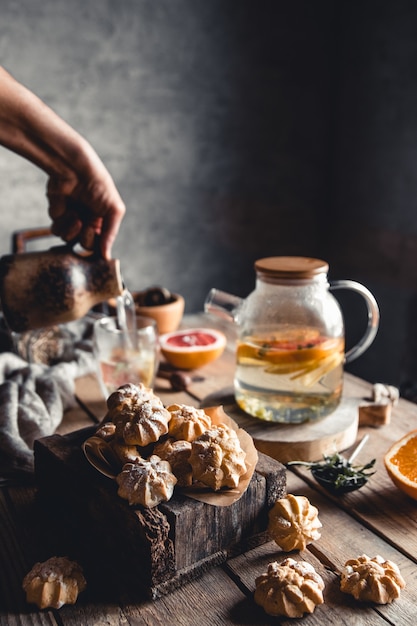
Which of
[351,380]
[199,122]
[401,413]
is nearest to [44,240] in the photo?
[199,122]

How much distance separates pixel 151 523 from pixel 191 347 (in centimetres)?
84

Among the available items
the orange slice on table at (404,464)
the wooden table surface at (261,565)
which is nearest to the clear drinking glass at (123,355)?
the wooden table surface at (261,565)

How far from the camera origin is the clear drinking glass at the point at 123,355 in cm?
143

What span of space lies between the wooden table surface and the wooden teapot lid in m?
0.36

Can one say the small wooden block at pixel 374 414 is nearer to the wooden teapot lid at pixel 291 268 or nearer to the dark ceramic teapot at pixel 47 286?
the wooden teapot lid at pixel 291 268

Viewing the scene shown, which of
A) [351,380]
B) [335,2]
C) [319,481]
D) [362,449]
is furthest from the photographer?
[335,2]

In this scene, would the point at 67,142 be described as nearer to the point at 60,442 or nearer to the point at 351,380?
the point at 60,442

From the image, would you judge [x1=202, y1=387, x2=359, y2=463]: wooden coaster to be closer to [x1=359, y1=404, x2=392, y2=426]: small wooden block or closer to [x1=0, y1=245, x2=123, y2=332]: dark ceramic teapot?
[x1=359, y1=404, x2=392, y2=426]: small wooden block

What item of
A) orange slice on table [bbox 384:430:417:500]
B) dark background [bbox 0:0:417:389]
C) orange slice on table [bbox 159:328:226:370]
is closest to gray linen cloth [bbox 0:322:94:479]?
orange slice on table [bbox 159:328:226:370]

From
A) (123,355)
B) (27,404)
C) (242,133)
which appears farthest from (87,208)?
(242,133)

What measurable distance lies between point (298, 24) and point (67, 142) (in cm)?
193

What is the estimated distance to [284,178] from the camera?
3.10 metres

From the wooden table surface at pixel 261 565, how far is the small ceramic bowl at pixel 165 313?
740mm

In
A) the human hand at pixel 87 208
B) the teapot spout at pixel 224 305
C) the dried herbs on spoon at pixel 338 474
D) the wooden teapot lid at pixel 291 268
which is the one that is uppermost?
the human hand at pixel 87 208
